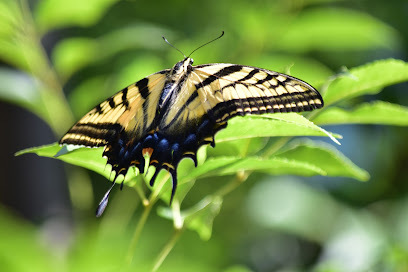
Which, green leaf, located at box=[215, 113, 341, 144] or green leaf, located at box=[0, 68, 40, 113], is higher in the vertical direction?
green leaf, located at box=[215, 113, 341, 144]

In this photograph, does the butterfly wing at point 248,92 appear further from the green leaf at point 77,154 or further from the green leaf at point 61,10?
the green leaf at point 61,10

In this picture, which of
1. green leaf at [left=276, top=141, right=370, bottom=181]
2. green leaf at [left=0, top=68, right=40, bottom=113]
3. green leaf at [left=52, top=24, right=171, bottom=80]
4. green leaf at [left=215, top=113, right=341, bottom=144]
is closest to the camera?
green leaf at [left=215, top=113, right=341, bottom=144]

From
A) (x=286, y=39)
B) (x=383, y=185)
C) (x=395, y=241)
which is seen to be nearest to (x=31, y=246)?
(x=286, y=39)

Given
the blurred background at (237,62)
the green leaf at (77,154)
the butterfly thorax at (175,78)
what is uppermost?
the green leaf at (77,154)

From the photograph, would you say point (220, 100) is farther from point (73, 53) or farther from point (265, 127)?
point (73, 53)

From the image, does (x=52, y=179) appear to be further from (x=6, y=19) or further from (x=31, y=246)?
(x=31, y=246)

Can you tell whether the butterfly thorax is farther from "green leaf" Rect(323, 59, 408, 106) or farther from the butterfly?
"green leaf" Rect(323, 59, 408, 106)

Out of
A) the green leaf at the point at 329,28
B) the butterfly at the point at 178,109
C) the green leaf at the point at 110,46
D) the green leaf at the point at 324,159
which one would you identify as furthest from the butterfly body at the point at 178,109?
the green leaf at the point at 329,28

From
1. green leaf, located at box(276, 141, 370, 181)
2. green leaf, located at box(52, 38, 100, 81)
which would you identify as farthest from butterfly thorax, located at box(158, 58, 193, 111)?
green leaf, located at box(52, 38, 100, 81)
